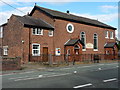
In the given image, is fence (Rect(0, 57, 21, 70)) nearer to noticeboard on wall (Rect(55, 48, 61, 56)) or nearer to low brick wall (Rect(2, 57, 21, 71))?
low brick wall (Rect(2, 57, 21, 71))

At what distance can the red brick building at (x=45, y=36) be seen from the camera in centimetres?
2189

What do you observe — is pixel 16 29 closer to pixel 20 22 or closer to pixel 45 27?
pixel 20 22

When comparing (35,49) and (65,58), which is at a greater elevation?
(35,49)

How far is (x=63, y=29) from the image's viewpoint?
2620 cm

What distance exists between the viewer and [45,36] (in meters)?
23.9

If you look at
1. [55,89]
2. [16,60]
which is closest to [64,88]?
[55,89]

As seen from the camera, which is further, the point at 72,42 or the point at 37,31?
the point at 72,42

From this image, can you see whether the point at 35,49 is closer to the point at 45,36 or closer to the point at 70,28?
the point at 45,36

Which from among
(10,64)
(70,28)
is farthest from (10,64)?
(70,28)

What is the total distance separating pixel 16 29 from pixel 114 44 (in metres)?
20.8

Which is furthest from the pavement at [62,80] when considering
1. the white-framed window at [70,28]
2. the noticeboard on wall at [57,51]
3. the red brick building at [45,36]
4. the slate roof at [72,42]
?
the white-framed window at [70,28]

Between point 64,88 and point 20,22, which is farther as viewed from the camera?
point 20,22

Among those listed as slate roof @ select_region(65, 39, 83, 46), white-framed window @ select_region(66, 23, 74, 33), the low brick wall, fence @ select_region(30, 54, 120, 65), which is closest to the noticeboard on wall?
fence @ select_region(30, 54, 120, 65)

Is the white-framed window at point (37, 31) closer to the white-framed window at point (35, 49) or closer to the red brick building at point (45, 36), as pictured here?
the red brick building at point (45, 36)
